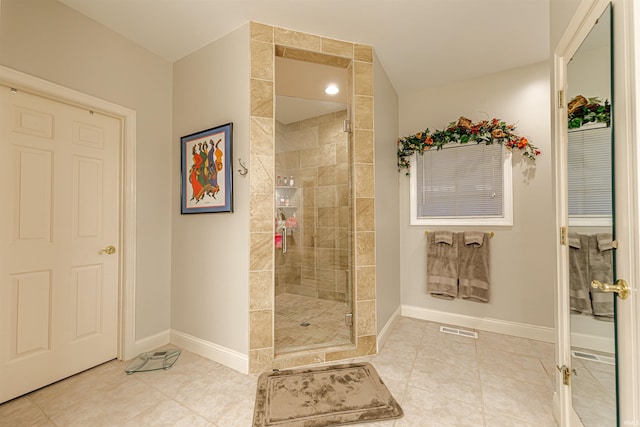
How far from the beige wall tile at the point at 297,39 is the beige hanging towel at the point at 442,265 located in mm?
2295

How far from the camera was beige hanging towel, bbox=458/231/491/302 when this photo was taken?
2814 millimetres

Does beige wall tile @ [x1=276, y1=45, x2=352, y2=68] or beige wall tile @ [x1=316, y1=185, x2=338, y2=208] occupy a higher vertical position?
beige wall tile @ [x1=276, y1=45, x2=352, y2=68]

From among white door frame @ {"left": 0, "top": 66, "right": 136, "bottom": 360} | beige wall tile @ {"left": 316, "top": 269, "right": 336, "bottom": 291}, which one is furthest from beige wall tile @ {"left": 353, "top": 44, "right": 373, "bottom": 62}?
beige wall tile @ {"left": 316, "top": 269, "right": 336, "bottom": 291}

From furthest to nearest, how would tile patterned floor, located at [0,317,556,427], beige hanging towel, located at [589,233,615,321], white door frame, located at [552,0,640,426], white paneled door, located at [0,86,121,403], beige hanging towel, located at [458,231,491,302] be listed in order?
beige hanging towel, located at [458,231,491,302] → white paneled door, located at [0,86,121,403] → tile patterned floor, located at [0,317,556,427] → beige hanging towel, located at [589,233,615,321] → white door frame, located at [552,0,640,426]

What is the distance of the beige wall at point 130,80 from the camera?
1.79 m

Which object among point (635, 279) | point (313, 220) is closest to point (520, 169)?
point (635, 279)

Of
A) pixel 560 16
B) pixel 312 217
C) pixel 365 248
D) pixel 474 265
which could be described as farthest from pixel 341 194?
pixel 560 16

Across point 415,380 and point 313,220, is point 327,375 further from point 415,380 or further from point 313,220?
point 313,220

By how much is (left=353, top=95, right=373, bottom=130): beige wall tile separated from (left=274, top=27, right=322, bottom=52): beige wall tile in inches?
22.1

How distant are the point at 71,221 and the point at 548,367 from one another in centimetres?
392

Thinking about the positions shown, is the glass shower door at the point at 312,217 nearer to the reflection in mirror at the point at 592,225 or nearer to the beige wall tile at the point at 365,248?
the beige wall tile at the point at 365,248

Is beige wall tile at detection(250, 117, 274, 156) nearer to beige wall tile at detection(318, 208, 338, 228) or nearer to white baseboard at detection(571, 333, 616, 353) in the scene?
beige wall tile at detection(318, 208, 338, 228)

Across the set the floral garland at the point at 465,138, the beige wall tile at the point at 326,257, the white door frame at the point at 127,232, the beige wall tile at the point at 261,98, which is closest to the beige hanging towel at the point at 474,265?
the floral garland at the point at 465,138

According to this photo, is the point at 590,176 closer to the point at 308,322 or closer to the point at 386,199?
the point at 386,199
